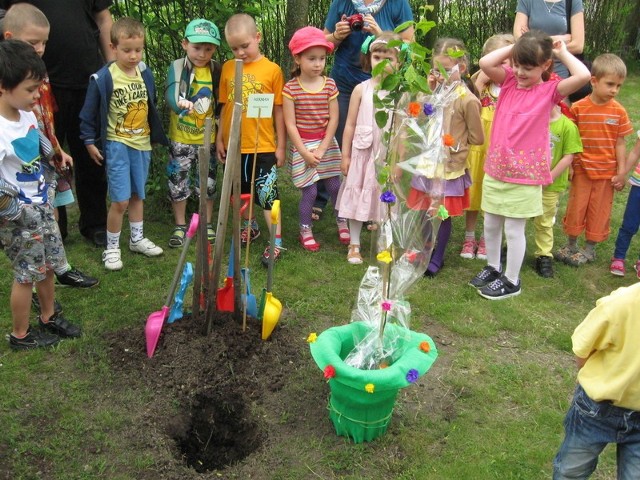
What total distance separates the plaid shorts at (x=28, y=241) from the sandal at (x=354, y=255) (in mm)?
2172

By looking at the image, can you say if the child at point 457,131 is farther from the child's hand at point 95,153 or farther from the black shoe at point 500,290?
the child's hand at point 95,153

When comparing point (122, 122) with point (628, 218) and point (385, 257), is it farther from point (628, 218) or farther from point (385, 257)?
point (628, 218)

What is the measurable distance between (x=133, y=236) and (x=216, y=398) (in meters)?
1.99

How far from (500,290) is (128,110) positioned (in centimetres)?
279

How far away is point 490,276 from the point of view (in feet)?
15.1

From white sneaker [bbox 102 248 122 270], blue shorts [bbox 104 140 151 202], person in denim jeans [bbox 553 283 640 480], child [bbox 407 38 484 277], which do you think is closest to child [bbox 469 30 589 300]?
child [bbox 407 38 484 277]

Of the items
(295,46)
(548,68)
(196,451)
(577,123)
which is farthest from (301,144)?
(196,451)

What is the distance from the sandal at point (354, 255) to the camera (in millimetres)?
4824

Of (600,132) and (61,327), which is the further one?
(600,132)

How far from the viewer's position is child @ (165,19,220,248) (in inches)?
179

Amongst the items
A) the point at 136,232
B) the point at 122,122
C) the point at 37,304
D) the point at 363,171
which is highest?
the point at 122,122

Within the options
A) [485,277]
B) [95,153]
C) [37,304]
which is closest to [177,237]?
[95,153]

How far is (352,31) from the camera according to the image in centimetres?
493

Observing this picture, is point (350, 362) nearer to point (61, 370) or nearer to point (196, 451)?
point (196, 451)
